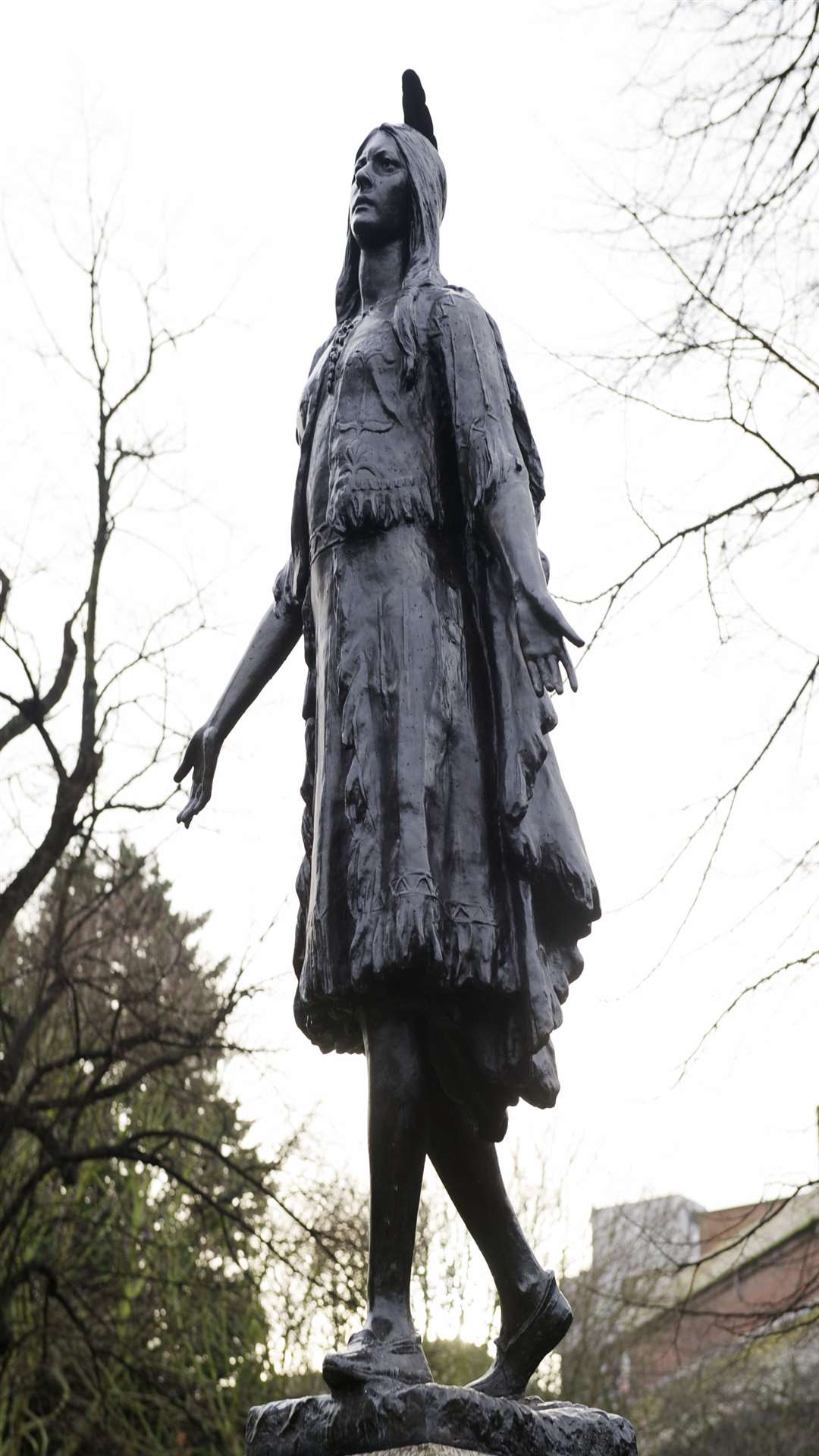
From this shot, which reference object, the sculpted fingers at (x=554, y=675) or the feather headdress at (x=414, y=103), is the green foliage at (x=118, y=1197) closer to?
the feather headdress at (x=414, y=103)

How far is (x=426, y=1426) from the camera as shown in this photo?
9.96 ft

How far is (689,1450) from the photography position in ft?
73.9

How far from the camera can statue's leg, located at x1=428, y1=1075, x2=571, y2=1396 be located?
142 inches

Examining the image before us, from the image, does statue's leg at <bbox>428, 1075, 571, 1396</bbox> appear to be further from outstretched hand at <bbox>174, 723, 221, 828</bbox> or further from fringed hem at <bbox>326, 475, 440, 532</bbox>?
fringed hem at <bbox>326, 475, 440, 532</bbox>

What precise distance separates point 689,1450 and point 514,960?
842 inches

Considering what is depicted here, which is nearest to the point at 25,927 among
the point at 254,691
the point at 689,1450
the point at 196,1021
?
the point at 196,1021

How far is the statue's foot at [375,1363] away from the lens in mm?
3170

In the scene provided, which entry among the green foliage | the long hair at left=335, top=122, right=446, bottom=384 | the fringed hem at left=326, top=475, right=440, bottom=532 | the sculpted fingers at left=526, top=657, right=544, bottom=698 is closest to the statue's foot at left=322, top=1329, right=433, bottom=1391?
the sculpted fingers at left=526, top=657, right=544, bottom=698

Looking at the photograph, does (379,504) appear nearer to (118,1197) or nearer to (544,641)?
(544,641)

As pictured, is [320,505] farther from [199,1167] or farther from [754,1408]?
[754,1408]

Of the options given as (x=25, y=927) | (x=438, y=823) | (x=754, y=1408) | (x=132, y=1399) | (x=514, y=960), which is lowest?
(x=514, y=960)

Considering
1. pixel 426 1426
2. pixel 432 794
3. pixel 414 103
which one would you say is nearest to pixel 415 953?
pixel 432 794

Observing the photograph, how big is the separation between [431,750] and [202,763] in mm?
838

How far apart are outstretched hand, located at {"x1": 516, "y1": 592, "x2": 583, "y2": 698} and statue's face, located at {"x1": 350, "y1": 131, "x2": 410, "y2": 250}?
1.22 metres
